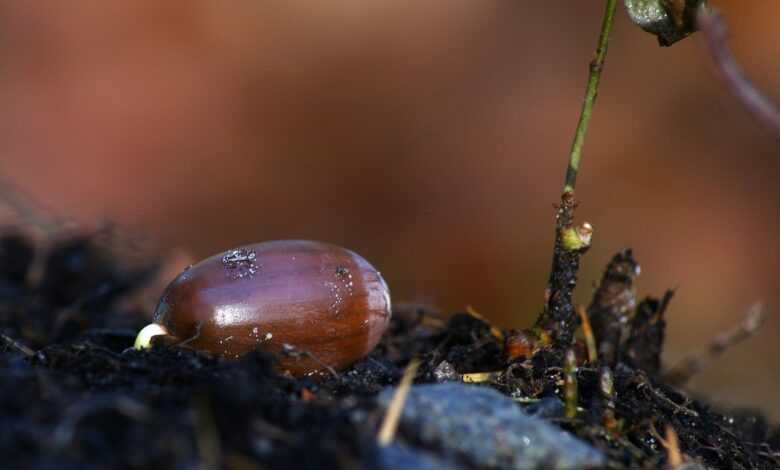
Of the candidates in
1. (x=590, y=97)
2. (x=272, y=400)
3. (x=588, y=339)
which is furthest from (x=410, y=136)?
(x=272, y=400)

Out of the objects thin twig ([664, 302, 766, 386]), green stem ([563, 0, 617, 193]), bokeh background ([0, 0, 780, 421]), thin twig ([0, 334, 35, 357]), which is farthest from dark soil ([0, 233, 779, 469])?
bokeh background ([0, 0, 780, 421])

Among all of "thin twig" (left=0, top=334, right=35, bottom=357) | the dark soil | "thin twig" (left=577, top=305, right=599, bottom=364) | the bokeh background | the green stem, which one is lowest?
"thin twig" (left=0, top=334, right=35, bottom=357)

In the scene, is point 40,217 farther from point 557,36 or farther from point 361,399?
point 557,36

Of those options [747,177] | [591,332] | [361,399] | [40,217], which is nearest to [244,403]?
[361,399]

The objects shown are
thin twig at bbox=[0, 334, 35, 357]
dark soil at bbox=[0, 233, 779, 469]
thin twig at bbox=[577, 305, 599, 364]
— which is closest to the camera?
dark soil at bbox=[0, 233, 779, 469]

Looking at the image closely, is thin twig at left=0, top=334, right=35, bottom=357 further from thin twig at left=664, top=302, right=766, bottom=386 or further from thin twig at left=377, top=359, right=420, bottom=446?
thin twig at left=664, top=302, right=766, bottom=386

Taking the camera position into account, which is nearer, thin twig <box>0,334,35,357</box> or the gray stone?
the gray stone
